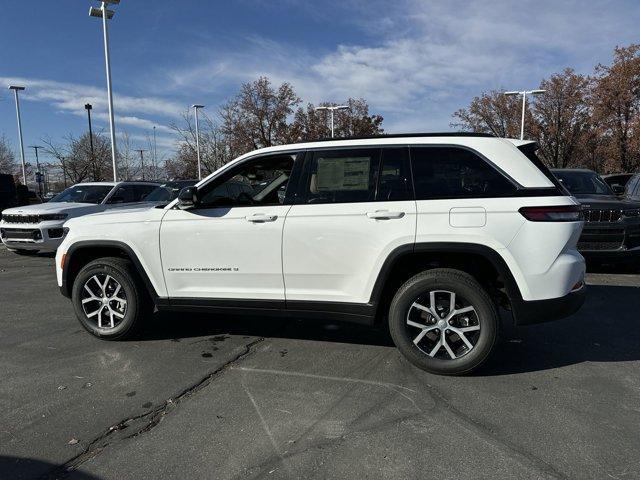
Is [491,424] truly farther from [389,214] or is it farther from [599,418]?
[389,214]

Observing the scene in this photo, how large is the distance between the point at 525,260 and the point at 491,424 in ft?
4.04

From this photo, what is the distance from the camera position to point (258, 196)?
445 cm

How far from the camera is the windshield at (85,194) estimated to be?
11.5 meters

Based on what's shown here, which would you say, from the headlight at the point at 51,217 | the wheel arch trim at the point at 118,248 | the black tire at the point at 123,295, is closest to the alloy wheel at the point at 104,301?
the black tire at the point at 123,295

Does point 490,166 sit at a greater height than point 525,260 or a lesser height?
greater

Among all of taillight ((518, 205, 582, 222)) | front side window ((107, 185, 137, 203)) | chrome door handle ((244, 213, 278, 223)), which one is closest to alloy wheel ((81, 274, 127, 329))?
chrome door handle ((244, 213, 278, 223))

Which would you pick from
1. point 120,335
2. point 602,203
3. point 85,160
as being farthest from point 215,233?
point 85,160

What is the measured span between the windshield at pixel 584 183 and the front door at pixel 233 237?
6.99m

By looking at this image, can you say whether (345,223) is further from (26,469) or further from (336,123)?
(336,123)

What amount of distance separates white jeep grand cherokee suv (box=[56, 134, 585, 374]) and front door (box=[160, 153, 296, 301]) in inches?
0.4

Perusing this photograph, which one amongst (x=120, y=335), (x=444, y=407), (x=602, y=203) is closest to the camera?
(x=444, y=407)

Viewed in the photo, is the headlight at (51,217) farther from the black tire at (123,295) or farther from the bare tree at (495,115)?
the bare tree at (495,115)

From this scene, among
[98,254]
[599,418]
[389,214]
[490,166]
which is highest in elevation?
[490,166]

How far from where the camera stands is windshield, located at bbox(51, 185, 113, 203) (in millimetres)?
11539
